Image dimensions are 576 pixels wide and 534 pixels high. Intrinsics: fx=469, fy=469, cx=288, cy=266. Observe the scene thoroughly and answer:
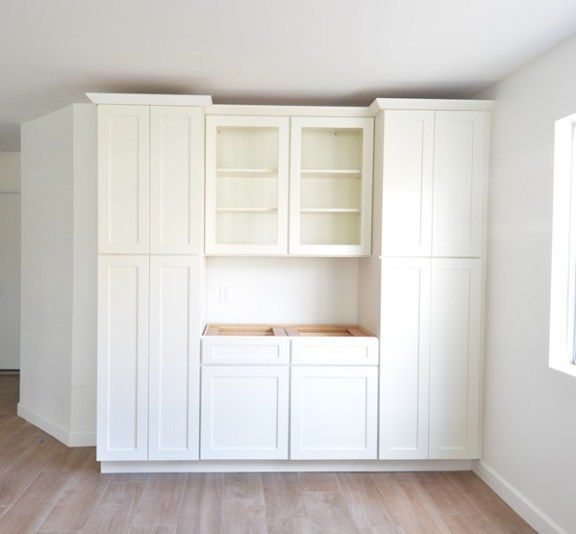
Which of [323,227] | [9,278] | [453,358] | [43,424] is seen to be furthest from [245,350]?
[9,278]

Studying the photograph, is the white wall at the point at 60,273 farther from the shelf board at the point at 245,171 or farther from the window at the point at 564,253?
the window at the point at 564,253

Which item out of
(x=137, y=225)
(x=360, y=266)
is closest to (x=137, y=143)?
(x=137, y=225)

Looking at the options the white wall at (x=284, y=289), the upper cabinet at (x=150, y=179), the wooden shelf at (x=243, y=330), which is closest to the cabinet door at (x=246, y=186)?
the white wall at (x=284, y=289)

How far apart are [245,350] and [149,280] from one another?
741 millimetres

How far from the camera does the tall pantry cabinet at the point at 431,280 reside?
2947mm

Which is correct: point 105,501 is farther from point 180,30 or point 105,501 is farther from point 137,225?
point 180,30

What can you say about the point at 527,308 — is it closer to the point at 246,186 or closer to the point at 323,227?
the point at 323,227

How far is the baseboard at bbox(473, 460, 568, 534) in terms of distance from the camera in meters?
2.35

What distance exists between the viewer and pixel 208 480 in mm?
2914

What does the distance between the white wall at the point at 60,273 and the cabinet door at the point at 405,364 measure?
203 cm

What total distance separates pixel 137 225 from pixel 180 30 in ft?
3.83

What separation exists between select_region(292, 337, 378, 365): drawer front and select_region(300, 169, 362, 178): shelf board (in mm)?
1090

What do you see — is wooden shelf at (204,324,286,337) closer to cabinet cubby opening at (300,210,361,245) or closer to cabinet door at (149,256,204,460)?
cabinet door at (149,256,204,460)

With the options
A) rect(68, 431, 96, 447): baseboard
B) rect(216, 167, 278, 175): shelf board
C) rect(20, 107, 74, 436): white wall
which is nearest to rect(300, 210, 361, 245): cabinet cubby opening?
rect(216, 167, 278, 175): shelf board
